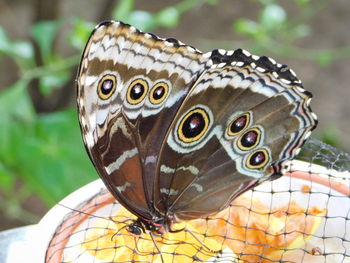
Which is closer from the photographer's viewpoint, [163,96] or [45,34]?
[163,96]

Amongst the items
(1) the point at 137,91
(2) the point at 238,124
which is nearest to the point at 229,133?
(2) the point at 238,124

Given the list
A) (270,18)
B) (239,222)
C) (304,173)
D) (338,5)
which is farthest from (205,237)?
(338,5)

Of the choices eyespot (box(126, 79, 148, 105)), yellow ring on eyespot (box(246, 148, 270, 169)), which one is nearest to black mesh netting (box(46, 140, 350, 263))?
yellow ring on eyespot (box(246, 148, 270, 169))

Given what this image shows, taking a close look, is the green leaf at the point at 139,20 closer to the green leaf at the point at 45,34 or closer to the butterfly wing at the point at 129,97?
the green leaf at the point at 45,34

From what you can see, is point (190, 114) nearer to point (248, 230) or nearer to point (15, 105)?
point (248, 230)

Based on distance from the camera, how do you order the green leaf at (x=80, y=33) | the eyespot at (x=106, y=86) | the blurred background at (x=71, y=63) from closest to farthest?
the eyespot at (x=106, y=86), the green leaf at (x=80, y=33), the blurred background at (x=71, y=63)

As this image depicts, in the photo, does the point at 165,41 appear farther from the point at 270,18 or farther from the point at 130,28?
the point at 270,18

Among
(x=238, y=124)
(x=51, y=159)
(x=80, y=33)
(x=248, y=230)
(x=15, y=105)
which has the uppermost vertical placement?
(x=80, y=33)

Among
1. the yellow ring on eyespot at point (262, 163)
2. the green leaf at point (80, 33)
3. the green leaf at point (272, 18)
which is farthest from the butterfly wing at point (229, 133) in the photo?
the green leaf at point (272, 18)
